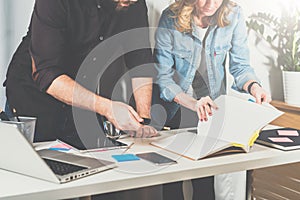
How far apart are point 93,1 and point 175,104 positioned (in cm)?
62

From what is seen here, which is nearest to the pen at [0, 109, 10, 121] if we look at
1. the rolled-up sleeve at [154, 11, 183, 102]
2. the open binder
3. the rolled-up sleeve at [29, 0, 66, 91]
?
the rolled-up sleeve at [29, 0, 66, 91]

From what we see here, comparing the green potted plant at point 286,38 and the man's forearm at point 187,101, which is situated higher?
the green potted plant at point 286,38

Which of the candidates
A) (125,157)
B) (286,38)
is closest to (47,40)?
(125,157)

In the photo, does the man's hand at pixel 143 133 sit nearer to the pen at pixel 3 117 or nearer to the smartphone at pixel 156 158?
the smartphone at pixel 156 158

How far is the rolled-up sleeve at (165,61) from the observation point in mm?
2086

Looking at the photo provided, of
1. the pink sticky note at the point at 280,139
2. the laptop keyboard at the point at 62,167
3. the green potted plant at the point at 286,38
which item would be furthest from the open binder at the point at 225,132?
the green potted plant at the point at 286,38

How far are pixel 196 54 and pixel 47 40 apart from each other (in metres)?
0.74

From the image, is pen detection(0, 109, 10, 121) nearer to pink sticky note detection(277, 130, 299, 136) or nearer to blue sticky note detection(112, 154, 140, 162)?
blue sticky note detection(112, 154, 140, 162)

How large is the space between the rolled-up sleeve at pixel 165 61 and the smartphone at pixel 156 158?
61 centimetres

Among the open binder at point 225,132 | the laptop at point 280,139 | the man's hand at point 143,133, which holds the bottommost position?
the laptop at point 280,139

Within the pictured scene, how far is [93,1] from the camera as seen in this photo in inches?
74.1

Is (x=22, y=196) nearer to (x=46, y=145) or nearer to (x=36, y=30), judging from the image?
(x=46, y=145)

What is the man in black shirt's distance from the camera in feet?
5.86

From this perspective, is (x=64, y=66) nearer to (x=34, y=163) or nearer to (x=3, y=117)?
(x=3, y=117)
